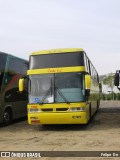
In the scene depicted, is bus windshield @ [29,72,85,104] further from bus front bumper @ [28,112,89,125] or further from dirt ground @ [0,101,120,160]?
dirt ground @ [0,101,120,160]

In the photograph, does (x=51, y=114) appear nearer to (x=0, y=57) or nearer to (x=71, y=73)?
(x=71, y=73)

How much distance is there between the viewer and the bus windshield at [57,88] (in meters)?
15.3

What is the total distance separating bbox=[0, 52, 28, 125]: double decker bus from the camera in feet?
56.6

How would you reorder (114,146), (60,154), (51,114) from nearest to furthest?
(60,154) → (114,146) → (51,114)

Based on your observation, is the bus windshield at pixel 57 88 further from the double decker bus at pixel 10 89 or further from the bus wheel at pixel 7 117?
the bus wheel at pixel 7 117

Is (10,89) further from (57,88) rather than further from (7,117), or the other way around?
(57,88)

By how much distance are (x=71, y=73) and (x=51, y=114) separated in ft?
6.20

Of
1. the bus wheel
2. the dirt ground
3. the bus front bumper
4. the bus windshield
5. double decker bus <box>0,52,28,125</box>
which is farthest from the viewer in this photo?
the bus wheel

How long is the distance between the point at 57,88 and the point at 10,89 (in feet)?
A: 11.8

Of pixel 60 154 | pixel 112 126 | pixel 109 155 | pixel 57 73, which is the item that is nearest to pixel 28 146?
pixel 60 154

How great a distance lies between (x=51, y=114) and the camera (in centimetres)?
1516

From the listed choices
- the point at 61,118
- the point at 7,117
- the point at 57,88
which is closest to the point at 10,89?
the point at 7,117

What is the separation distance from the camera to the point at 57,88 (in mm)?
15422

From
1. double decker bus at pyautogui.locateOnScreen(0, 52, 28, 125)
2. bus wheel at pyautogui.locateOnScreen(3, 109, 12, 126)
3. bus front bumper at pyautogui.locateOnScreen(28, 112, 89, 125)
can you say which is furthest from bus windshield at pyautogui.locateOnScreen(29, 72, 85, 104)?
bus wheel at pyautogui.locateOnScreen(3, 109, 12, 126)
